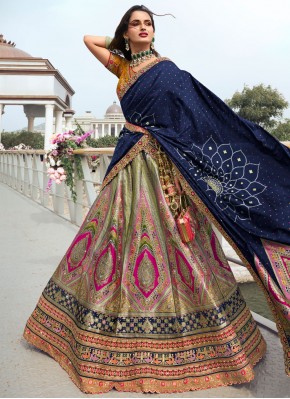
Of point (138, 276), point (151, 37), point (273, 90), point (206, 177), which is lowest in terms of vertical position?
point (138, 276)

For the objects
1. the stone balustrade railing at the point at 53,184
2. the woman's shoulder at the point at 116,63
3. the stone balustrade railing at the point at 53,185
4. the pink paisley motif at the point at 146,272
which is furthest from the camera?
the stone balustrade railing at the point at 53,184

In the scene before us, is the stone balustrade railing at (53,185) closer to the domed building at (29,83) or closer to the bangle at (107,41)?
the bangle at (107,41)

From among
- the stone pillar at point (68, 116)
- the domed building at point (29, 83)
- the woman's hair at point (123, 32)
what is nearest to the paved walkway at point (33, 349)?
the woman's hair at point (123, 32)

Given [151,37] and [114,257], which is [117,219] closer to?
[114,257]

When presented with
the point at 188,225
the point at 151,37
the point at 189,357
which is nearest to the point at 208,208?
the point at 188,225

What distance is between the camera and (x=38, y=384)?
183cm

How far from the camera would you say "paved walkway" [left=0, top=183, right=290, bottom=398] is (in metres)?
1.77

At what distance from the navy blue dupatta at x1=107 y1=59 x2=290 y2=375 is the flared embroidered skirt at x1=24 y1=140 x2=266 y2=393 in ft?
0.52

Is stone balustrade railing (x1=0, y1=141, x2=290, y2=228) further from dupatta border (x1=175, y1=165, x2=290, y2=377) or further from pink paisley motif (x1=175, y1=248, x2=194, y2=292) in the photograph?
pink paisley motif (x1=175, y1=248, x2=194, y2=292)

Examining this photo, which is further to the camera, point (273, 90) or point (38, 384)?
point (273, 90)

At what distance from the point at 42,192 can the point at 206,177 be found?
688 cm

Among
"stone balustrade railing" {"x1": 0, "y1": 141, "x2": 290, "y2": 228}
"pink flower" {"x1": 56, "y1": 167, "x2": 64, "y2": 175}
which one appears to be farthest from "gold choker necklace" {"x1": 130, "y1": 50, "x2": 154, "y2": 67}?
"pink flower" {"x1": 56, "y1": 167, "x2": 64, "y2": 175}

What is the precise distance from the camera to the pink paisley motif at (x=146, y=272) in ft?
5.99

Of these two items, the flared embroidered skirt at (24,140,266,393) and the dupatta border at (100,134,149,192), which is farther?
the dupatta border at (100,134,149,192)
